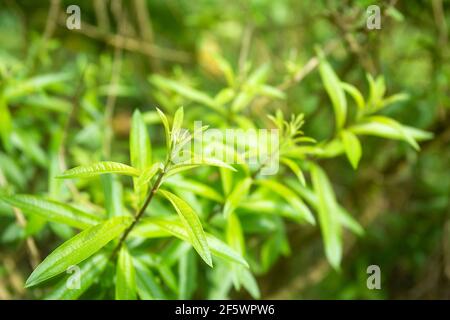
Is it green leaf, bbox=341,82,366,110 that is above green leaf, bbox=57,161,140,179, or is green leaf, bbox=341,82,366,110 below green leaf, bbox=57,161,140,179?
above

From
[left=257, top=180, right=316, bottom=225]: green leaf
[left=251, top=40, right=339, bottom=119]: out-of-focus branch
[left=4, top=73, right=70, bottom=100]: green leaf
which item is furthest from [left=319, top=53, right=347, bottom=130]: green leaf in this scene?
[left=4, top=73, right=70, bottom=100]: green leaf

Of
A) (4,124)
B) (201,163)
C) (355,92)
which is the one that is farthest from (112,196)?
(355,92)

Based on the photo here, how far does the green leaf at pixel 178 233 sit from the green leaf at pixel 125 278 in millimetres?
81

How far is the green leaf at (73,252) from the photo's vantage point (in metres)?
1.01

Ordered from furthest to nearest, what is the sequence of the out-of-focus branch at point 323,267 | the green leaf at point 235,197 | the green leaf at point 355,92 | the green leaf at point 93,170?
1. the out-of-focus branch at point 323,267
2. the green leaf at point 355,92
3. the green leaf at point 235,197
4. the green leaf at point 93,170

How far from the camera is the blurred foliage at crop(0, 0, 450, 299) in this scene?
1487 mm

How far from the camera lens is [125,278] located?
122 centimetres

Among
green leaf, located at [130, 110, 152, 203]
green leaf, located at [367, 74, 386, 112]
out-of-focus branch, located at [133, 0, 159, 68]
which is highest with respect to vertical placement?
out-of-focus branch, located at [133, 0, 159, 68]

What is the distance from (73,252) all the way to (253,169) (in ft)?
2.46

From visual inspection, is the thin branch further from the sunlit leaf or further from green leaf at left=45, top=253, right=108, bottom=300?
the sunlit leaf

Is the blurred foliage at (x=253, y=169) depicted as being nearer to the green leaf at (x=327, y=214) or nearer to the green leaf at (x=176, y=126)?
the green leaf at (x=327, y=214)

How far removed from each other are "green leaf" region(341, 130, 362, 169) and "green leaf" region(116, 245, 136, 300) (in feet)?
2.40

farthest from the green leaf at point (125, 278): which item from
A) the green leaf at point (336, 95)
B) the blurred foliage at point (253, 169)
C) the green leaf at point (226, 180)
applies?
the green leaf at point (336, 95)

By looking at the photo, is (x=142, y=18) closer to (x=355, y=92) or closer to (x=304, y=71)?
(x=304, y=71)
